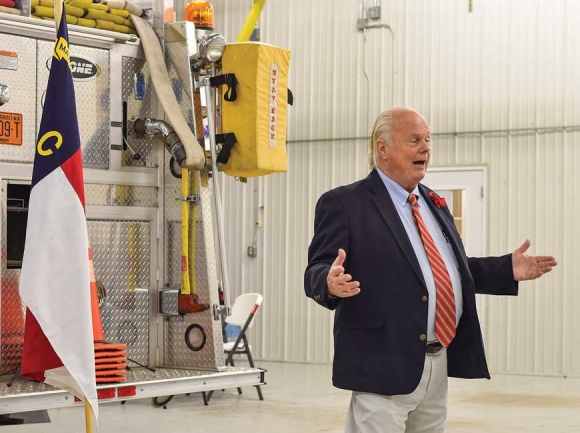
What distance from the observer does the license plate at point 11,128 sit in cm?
577

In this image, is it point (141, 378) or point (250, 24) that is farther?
point (250, 24)

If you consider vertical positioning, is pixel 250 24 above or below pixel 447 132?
above

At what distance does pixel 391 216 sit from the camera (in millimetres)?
3598

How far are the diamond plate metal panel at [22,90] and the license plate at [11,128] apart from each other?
23mm

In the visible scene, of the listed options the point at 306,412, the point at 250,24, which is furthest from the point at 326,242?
the point at 306,412

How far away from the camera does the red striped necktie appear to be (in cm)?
354

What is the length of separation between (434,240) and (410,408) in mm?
623

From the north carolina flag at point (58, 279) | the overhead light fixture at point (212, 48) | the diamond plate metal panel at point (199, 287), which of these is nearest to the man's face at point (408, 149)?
the north carolina flag at point (58, 279)

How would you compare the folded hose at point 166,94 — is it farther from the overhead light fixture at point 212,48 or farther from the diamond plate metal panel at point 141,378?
the diamond plate metal panel at point 141,378

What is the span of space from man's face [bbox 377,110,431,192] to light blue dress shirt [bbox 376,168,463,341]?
0.05 meters

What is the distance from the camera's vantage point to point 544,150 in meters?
12.5

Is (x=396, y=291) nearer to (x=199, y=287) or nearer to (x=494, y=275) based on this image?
(x=494, y=275)

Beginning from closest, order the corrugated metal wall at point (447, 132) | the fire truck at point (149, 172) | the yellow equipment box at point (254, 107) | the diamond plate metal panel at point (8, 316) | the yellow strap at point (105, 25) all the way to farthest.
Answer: the diamond plate metal panel at point (8, 316), the fire truck at point (149, 172), the yellow equipment box at point (254, 107), the yellow strap at point (105, 25), the corrugated metal wall at point (447, 132)

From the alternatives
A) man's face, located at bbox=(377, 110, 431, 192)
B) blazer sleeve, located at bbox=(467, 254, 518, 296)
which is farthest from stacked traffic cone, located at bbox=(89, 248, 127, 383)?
man's face, located at bbox=(377, 110, 431, 192)
